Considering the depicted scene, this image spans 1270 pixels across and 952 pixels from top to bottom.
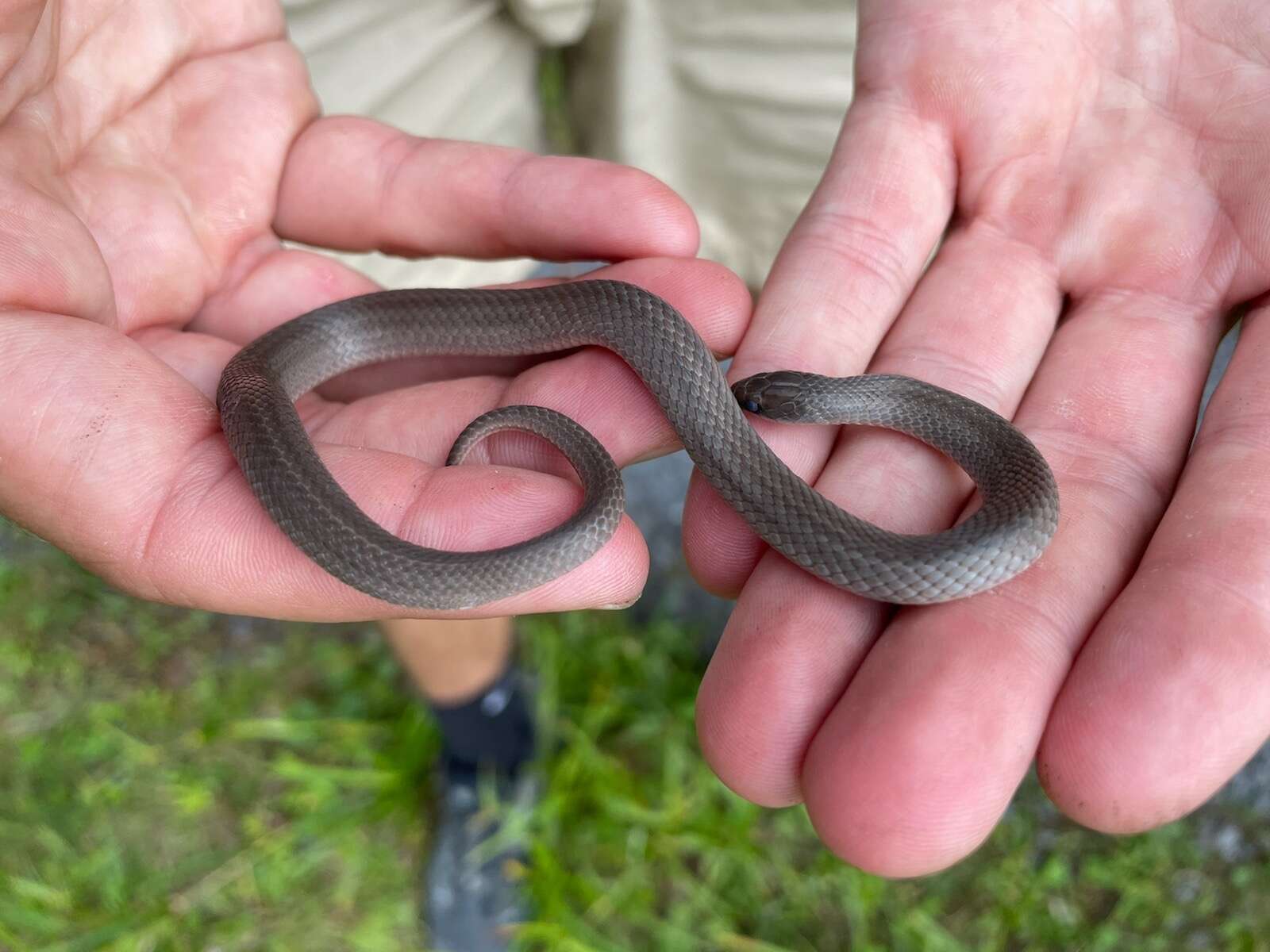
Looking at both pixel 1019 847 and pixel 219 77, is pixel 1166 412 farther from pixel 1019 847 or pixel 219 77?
pixel 219 77

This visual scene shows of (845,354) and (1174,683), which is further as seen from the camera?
(845,354)

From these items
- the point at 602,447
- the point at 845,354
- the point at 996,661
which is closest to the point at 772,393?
the point at 845,354

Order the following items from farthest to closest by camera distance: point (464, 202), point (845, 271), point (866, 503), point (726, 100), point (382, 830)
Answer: point (726, 100) < point (382, 830) < point (464, 202) < point (845, 271) < point (866, 503)

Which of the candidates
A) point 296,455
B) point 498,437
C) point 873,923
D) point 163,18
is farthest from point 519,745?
point 163,18

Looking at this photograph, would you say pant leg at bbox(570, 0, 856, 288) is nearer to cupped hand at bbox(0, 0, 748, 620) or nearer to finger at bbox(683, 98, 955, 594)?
finger at bbox(683, 98, 955, 594)

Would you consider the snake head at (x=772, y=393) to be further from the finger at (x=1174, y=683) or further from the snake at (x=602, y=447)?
the finger at (x=1174, y=683)

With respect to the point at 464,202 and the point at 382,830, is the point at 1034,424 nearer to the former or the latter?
the point at 464,202

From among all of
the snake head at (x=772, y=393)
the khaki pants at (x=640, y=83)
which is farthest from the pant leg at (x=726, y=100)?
the snake head at (x=772, y=393)
